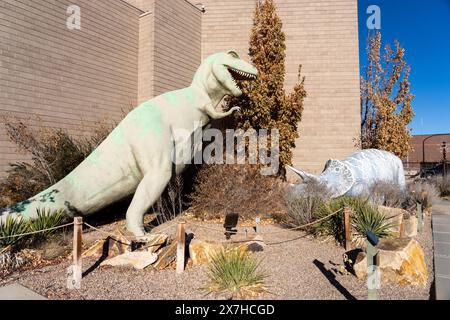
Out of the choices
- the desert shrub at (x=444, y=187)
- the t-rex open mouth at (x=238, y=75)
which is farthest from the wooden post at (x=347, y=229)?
the desert shrub at (x=444, y=187)

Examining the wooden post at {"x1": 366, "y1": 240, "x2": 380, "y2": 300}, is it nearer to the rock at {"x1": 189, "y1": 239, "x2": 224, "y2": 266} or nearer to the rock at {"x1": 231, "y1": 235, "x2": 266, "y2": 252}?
the rock at {"x1": 189, "y1": 239, "x2": 224, "y2": 266}

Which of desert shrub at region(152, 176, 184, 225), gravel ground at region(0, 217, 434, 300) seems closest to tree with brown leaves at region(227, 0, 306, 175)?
desert shrub at region(152, 176, 184, 225)

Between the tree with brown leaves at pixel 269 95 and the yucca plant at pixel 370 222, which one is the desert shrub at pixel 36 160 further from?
the yucca plant at pixel 370 222

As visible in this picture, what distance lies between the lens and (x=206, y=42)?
13.7 m

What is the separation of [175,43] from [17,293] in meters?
9.95

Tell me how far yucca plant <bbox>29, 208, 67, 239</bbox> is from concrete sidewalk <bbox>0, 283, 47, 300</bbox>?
1.51m

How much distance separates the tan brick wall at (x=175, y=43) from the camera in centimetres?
1170

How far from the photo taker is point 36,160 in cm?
810

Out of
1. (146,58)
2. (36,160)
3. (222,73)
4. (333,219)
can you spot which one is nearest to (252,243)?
(333,219)

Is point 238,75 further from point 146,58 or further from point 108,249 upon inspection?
point 146,58

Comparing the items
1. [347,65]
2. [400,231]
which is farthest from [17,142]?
[347,65]

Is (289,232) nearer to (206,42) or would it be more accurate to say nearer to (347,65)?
(347,65)

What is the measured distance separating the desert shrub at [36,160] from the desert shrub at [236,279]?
198 inches

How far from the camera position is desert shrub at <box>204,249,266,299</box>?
4.03 metres
